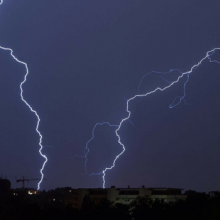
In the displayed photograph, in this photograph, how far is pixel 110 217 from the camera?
23500mm

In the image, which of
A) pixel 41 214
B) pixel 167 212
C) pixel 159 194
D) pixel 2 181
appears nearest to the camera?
pixel 41 214

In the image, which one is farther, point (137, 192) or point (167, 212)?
point (137, 192)

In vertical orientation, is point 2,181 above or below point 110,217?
above

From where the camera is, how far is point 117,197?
48.3 metres

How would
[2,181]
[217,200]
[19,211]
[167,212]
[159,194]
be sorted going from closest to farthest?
[217,200] → [19,211] → [167,212] → [159,194] → [2,181]

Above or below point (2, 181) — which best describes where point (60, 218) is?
below

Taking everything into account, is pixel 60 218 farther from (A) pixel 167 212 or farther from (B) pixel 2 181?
(B) pixel 2 181

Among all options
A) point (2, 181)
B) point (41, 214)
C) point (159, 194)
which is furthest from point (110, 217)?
point (2, 181)

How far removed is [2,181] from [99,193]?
14983 millimetres

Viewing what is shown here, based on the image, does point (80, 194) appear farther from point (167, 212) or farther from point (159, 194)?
point (167, 212)

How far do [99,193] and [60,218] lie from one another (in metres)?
27.1

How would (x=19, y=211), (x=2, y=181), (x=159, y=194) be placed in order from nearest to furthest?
(x=19, y=211)
(x=159, y=194)
(x=2, y=181)

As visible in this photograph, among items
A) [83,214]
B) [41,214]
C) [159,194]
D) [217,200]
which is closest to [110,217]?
[83,214]

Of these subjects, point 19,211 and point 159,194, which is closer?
point 19,211
